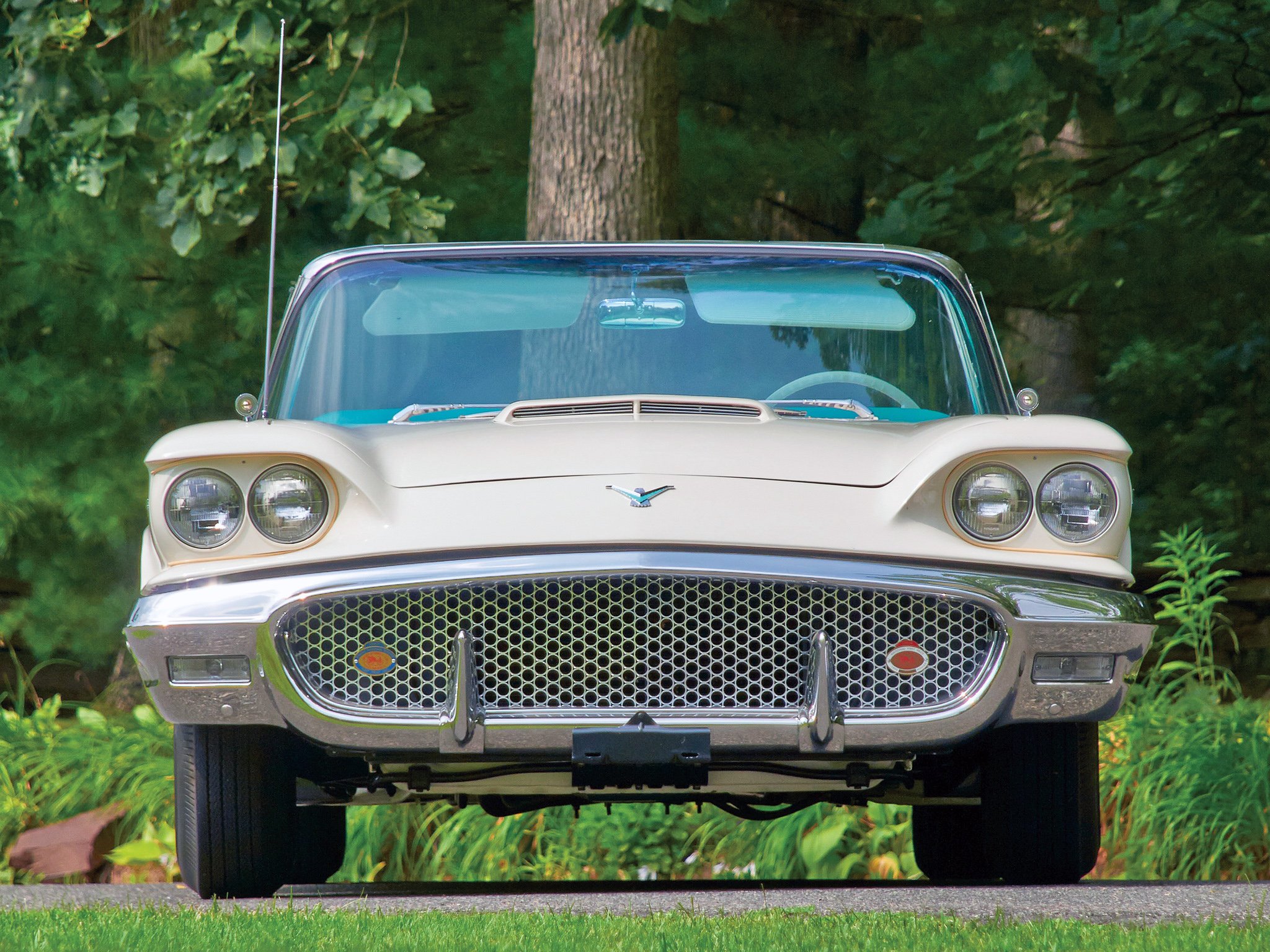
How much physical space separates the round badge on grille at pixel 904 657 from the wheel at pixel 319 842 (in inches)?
80.9

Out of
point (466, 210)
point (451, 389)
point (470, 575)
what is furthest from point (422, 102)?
point (470, 575)

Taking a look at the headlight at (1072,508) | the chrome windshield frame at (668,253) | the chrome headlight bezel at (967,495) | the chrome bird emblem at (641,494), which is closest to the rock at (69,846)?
the chrome windshield frame at (668,253)

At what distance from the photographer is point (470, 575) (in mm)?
3582

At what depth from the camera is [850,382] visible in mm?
4805

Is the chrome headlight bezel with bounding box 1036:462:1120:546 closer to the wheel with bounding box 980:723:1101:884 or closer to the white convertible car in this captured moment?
the white convertible car

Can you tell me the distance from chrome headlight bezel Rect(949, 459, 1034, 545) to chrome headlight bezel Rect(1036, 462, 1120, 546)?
2cm

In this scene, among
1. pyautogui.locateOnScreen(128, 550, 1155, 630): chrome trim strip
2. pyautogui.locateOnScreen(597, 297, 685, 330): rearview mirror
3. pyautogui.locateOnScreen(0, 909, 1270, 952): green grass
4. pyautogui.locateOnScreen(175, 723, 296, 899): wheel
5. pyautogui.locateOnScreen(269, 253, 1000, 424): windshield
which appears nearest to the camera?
pyautogui.locateOnScreen(0, 909, 1270, 952): green grass

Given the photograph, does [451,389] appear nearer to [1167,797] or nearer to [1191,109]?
[1167,797]

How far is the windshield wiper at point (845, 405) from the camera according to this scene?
4.56 meters

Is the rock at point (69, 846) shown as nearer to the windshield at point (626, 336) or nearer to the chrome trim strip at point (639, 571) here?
the windshield at point (626, 336)

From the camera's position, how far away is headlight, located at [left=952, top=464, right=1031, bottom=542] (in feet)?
12.4

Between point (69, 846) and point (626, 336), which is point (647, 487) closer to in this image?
point (626, 336)

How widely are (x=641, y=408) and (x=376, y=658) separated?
0.89 metres

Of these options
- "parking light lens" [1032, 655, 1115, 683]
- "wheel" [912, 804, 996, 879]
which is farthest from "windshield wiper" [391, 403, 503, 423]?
"wheel" [912, 804, 996, 879]
